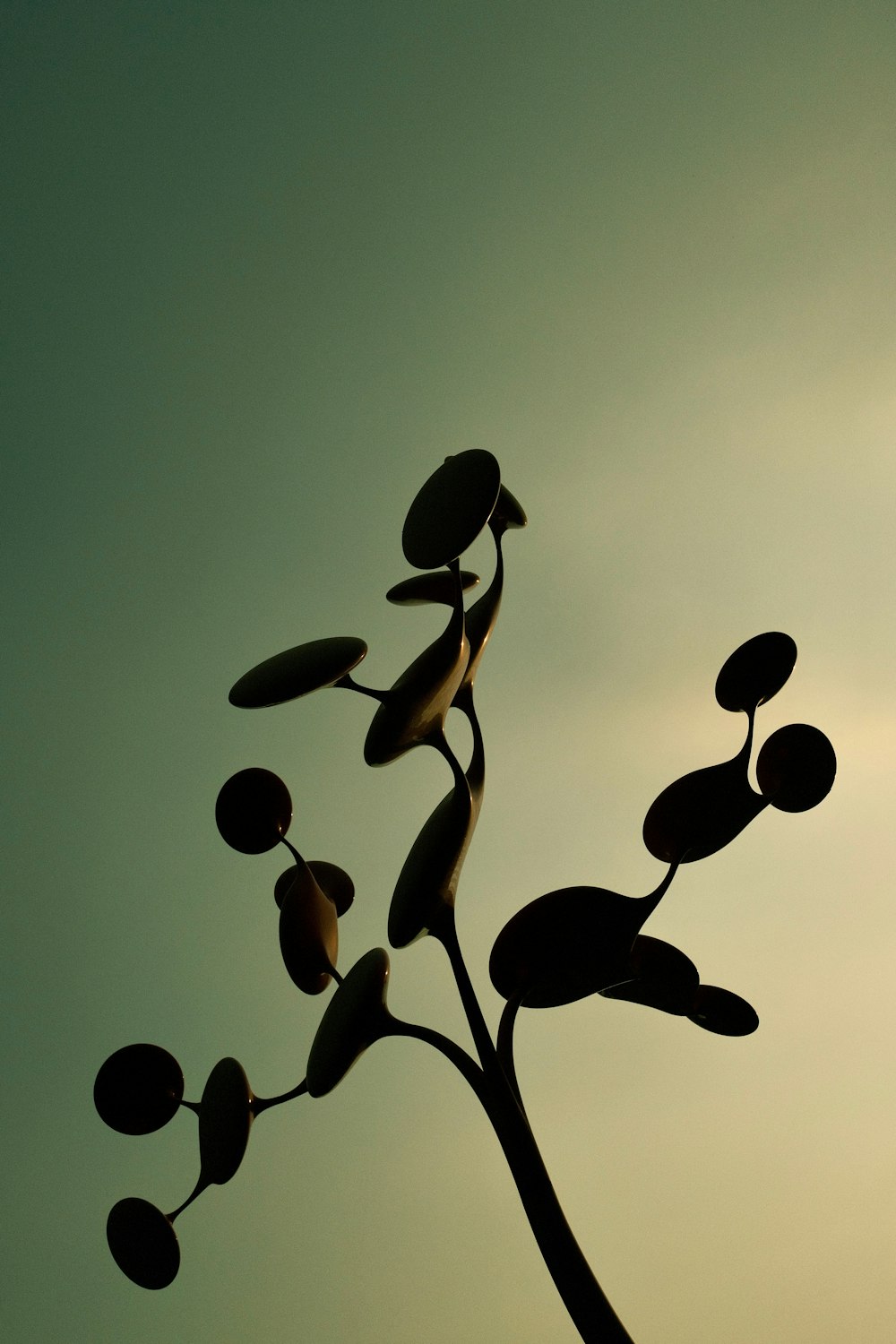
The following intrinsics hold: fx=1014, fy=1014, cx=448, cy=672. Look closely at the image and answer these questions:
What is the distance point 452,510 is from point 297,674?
0.15 metres

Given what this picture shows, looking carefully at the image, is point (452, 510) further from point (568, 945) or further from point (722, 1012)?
point (722, 1012)

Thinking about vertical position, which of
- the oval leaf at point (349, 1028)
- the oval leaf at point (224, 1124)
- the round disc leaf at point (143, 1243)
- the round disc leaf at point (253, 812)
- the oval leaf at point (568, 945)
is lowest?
the round disc leaf at point (143, 1243)

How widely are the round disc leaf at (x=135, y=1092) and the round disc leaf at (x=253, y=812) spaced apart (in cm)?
17

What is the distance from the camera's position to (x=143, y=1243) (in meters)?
0.65

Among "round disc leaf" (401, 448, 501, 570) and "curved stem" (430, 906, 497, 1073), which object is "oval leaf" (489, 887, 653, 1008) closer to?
"curved stem" (430, 906, 497, 1073)

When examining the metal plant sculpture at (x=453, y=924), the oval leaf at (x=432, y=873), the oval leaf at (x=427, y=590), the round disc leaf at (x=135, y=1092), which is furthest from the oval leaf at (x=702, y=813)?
the round disc leaf at (x=135, y=1092)

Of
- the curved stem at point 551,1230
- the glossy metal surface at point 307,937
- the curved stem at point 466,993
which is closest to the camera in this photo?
the curved stem at point 551,1230

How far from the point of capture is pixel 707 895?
1.67 metres

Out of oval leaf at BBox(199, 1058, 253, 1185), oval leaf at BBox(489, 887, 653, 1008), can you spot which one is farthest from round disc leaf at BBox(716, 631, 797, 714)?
oval leaf at BBox(199, 1058, 253, 1185)

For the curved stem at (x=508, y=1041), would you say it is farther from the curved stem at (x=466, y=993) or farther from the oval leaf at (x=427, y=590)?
the oval leaf at (x=427, y=590)

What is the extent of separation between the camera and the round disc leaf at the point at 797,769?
2.25 ft

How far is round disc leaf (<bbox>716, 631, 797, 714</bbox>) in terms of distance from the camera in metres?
0.73

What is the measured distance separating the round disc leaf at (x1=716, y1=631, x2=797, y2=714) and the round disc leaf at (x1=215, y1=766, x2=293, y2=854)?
0.34 meters

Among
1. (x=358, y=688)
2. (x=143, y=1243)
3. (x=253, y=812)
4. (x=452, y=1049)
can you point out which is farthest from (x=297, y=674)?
(x=143, y=1243)
